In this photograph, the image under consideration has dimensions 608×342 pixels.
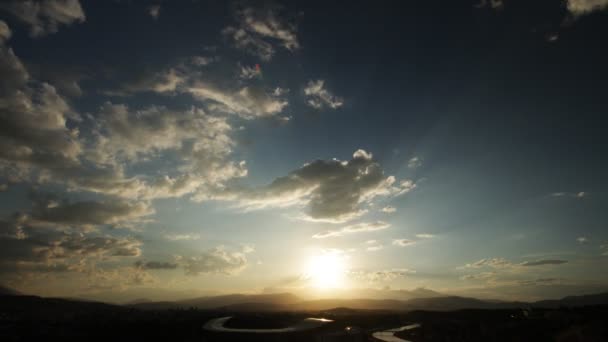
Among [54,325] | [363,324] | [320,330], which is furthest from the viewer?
[363,324]

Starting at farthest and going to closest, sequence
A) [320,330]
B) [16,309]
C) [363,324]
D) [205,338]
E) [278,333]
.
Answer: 1. [16,309]
2. [363,324]
3. [320,330]
4. [205,338]
5. [278,333]

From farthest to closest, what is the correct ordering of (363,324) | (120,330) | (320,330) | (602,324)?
(363,324)
(120,330)
(320,330)
(602,324)

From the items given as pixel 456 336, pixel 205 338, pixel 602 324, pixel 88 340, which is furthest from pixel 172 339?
pixel 602 324

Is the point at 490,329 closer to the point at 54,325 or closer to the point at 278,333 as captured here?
the point at 278,333

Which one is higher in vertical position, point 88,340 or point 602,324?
point 602,324

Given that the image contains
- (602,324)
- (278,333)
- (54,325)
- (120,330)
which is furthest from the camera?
(54,325)

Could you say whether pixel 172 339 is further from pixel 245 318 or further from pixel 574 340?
pixel 574 340

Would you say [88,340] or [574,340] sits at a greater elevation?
[574,340]

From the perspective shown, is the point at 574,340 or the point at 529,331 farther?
the point at 529,331

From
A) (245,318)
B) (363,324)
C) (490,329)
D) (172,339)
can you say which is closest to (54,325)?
(172,339)
